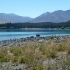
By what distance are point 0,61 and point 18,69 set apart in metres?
2.40

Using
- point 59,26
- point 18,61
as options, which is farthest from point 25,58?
point 59,26

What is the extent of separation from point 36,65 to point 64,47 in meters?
5.54

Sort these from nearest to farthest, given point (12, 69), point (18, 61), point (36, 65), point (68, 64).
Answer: point (68, 64) → point (36, 65) → point (12, 69) → point (18, 61)

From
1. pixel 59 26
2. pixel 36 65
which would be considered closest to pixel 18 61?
pixel 36 65

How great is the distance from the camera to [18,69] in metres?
9.04

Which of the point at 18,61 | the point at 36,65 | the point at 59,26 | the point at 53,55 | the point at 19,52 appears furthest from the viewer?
the point at 59,26

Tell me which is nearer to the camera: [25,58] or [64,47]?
[25,58]

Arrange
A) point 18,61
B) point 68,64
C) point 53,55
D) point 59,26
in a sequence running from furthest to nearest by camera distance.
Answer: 1. point 59,26
2. point 53,55
3. point 18,61
4. point 68,64

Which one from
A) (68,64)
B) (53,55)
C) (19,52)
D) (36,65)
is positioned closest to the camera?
(68,64)

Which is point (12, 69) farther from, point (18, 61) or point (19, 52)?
point (19, 52)

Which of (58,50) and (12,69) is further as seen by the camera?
(58,50)

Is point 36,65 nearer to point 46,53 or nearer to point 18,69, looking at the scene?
point 18,69

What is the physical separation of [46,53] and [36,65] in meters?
3.99

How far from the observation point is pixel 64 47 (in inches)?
533
